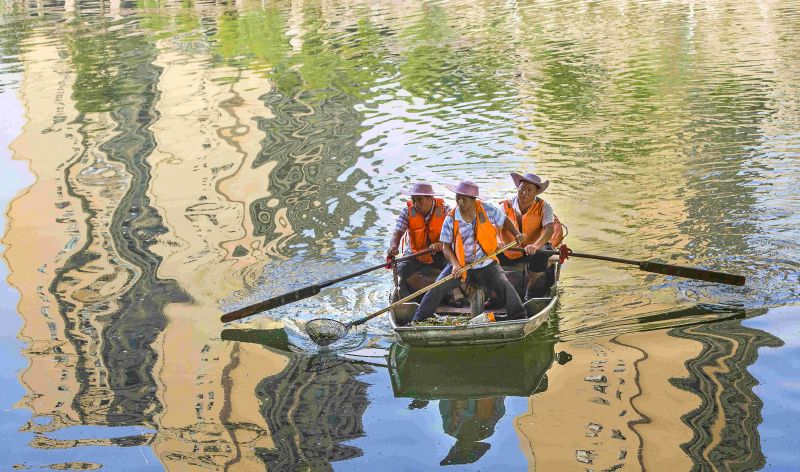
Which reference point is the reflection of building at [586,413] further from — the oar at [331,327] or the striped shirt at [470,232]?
the oar at [331,327]

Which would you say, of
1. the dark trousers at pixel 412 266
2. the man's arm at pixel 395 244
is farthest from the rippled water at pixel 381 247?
the man's arm at pixel 395 244

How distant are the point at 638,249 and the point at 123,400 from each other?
6671 millimetres

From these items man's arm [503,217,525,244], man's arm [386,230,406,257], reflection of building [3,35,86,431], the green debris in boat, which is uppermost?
man's arm [503,217,525,244]

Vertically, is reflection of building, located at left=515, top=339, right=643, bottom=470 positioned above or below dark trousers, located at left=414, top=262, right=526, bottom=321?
below

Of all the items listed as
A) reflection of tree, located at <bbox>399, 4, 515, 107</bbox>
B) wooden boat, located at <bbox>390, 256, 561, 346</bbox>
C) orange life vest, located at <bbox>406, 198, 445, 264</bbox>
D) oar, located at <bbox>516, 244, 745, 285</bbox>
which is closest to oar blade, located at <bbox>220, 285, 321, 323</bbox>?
wooden boat, located at <bbox>390, 256, 561, 346</bbox>

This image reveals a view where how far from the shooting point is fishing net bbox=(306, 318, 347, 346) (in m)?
11.0

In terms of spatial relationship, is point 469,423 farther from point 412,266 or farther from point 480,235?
point 412,266

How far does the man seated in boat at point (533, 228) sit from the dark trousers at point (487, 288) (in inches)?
24.9

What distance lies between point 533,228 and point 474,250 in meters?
1.12

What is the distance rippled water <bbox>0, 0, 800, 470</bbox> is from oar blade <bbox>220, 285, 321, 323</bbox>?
0.31 metres

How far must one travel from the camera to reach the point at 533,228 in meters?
11.8

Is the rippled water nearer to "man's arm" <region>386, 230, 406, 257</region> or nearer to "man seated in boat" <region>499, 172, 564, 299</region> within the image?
"man seated in boat" <region>499, 172, 564, 299</region>

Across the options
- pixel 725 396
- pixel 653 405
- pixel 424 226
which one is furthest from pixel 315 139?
pixel 725 396

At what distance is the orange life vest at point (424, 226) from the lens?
11.9 metres
